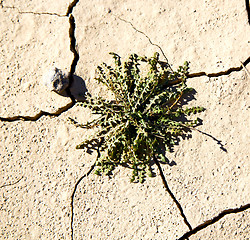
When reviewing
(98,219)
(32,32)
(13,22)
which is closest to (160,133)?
(98,219)

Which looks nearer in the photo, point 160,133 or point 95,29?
Result: point 160,133

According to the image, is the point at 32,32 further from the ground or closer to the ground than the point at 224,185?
further from the ground

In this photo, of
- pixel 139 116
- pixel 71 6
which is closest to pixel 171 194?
pixel 139 116

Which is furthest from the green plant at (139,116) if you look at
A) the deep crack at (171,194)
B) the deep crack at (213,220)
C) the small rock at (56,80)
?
the deep crack at (213,220)

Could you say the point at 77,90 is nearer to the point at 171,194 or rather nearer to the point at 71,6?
the point at 71,6

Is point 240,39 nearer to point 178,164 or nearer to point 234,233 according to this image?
point 178,164

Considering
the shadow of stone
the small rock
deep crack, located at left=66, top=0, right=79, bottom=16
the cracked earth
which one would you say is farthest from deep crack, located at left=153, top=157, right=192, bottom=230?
deep crack, located at left=66, top=0, right=79, bottom=16

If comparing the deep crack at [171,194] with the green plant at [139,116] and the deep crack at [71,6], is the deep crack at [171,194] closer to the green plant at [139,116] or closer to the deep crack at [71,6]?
the green plant at [139,116]
